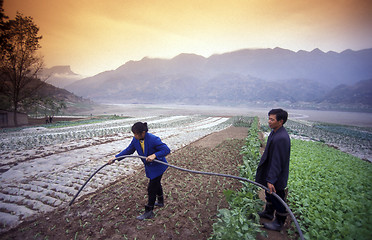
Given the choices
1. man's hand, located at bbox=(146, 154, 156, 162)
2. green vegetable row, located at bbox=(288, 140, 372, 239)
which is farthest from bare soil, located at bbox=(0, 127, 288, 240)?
man's hand, located at bbox=(146, 154, 156, 162)

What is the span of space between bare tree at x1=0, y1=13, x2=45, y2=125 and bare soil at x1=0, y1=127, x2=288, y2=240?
30682mm

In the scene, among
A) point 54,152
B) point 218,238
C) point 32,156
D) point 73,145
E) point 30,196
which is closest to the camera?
point 218,238

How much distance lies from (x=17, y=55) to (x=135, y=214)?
34.2 meters

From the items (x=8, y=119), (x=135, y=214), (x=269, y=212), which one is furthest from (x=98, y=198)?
(x=8, y=119)

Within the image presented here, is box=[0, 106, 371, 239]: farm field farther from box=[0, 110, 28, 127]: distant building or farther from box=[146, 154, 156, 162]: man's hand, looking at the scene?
box=[0, 110, 28, 127]: distant building

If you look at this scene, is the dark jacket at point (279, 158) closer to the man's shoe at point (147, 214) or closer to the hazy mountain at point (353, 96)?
the man's shoe at point (147, 214)

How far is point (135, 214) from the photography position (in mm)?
4609

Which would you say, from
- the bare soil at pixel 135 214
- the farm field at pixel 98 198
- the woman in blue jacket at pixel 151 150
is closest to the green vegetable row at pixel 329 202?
the bare soil at pixel 135 214

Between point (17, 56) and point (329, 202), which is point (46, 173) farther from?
point (17, 56)

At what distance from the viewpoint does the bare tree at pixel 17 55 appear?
81.9ft

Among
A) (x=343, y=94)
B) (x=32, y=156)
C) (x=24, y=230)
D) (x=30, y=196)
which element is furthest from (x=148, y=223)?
(x=343, y=94)

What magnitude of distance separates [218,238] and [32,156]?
437 inches

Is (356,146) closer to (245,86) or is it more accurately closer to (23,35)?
(23,35)

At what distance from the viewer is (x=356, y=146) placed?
59.2 ft
